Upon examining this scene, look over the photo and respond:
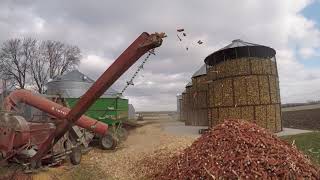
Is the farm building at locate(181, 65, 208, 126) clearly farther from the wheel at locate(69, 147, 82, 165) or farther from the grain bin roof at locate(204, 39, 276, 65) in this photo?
the wheel at locate(69, 147, 82, 165)

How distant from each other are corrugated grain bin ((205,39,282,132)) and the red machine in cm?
1097

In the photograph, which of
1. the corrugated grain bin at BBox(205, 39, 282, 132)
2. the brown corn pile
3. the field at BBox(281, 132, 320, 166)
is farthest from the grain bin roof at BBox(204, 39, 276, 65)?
the brown corn pile

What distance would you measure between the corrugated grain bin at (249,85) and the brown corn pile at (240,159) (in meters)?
14.7

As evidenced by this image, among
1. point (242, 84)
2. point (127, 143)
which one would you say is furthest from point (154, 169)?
point (242, 84)

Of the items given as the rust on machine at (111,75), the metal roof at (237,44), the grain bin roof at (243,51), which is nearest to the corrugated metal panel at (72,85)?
the grain bin roof at (243,51)

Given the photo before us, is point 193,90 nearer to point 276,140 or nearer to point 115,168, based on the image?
point 115,168

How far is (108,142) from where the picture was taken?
1931 centimetres

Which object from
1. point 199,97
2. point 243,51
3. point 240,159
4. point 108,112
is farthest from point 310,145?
point 199,97

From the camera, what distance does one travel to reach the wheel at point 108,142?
1925 cm

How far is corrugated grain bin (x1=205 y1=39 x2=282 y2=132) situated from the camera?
2416 centimetres

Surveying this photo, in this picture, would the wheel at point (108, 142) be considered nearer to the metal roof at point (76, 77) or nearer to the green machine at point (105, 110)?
the green machine at point (105, 110)

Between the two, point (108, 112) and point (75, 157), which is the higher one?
point (108, 112)

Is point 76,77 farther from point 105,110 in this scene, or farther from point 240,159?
point 240,159

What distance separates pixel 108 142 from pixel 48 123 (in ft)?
15.4
